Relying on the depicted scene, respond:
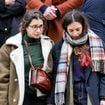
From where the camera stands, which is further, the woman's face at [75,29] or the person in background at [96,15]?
the person in background at [96,15]

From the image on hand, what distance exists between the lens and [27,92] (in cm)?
594

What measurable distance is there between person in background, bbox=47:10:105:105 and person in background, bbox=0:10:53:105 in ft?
0.65

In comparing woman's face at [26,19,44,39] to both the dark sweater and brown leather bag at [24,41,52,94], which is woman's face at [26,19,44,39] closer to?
the dark sweater

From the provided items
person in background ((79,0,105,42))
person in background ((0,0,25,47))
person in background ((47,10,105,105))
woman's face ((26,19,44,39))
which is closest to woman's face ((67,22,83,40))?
→ person in background ((47,10,105,105))

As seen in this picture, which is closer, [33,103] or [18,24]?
[33,103]

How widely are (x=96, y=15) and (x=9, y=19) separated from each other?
1.26 m

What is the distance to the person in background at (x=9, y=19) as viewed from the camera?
6.89 meters

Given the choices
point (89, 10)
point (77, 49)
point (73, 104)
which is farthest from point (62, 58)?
point (89, 10)

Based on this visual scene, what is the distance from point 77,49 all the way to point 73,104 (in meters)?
0.66

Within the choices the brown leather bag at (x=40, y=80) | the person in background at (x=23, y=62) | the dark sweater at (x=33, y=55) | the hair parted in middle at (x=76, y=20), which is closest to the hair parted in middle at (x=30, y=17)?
the person in background at (x=23, y=62)

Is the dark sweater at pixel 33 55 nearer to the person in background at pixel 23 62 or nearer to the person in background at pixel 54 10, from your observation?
the person in background at pixel 23 62

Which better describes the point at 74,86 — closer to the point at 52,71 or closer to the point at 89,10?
the point at 52,71

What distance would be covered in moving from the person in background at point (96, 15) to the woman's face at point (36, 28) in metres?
0.84

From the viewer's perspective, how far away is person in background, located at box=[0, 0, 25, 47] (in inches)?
271
